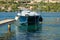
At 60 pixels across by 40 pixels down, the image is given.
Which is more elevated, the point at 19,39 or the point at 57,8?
the point at 19,39

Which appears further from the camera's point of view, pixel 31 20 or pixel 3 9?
pixel 3 9

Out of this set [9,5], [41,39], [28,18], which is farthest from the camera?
[9,5]

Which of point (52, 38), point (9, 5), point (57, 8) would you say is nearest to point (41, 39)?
point (52, 38)

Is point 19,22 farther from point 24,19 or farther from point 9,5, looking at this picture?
point 9,5

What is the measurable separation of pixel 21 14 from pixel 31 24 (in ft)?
10.1

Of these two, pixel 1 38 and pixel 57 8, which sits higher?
pixel 1 38

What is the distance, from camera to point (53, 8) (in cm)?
18388

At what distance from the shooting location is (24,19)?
189 ft

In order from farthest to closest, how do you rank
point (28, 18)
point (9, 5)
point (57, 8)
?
point (9, 5) < point (57, 8) < point (28, 18)

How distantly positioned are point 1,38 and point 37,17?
69.9 feet

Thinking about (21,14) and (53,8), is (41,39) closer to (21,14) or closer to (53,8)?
(21,14)

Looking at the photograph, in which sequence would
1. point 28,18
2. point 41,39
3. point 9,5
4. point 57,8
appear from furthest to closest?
point 9,5, point 57,8, point 28,18, point 41,39

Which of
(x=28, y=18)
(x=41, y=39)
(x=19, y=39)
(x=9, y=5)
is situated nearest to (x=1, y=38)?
(x=19, y=39)

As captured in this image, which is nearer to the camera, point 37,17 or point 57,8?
point 37,17
